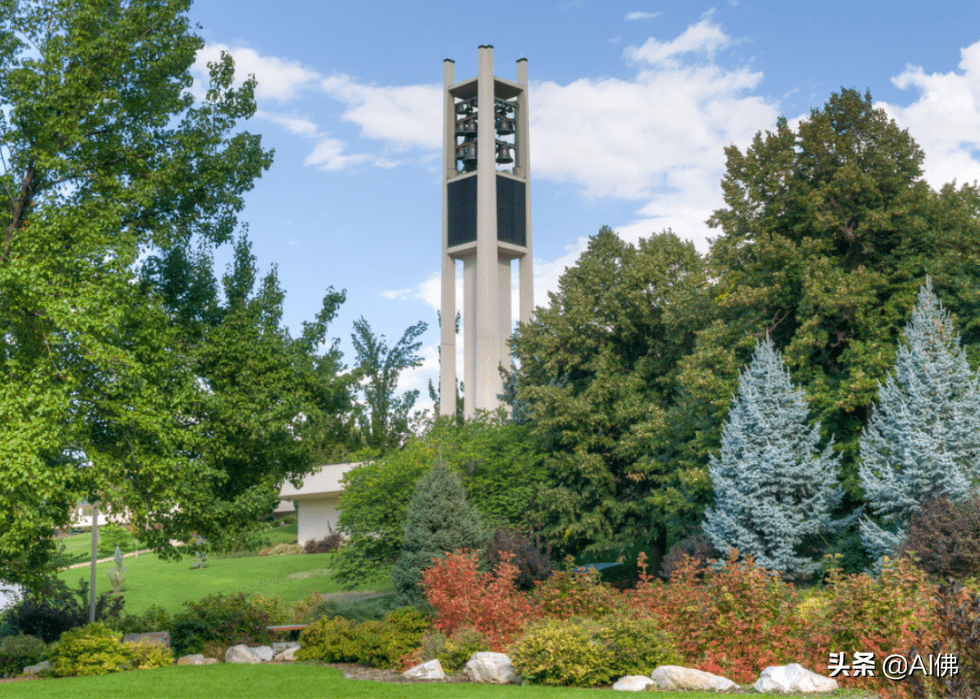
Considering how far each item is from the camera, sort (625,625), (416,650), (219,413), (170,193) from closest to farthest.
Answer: (625,625)
(416,650)
(219,413)
(170,193)

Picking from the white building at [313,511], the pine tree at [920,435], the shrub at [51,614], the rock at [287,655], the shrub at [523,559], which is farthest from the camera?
the white building at [313,511]

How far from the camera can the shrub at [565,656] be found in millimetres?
10484

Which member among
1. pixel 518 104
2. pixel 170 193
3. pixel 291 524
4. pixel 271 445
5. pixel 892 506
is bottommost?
pixel 291 524

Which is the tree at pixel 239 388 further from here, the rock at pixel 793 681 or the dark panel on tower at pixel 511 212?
the dark panel on tower at pixel 511 212

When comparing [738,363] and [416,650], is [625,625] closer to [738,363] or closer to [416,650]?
[416,650]

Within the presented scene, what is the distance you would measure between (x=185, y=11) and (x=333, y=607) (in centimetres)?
1280

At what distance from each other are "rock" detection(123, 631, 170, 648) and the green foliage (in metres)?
5.13

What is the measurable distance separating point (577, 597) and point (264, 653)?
19.9 feet

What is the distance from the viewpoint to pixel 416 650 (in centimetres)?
1316

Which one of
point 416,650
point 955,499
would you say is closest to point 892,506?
point 955,499

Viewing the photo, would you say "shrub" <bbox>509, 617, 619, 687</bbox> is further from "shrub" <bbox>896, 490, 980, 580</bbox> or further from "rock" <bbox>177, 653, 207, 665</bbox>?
"rock" <bbox>177, 653, 207, 665</bbox>

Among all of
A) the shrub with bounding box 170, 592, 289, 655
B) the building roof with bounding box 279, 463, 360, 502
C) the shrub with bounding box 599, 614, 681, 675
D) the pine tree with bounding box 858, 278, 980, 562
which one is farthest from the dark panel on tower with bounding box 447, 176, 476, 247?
the shrub with bounding box 599, 614, 681, 675

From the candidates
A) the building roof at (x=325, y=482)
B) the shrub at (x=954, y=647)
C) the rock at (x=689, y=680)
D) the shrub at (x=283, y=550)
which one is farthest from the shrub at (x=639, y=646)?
the shrub at (x=283, y=550)

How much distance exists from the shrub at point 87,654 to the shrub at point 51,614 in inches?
77.6
